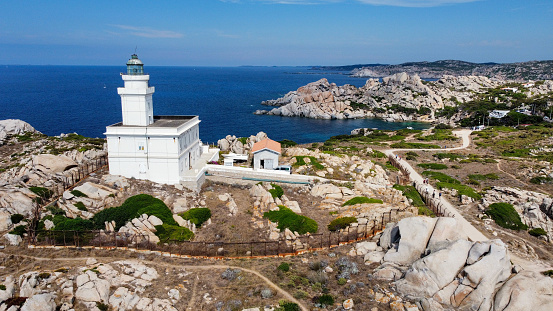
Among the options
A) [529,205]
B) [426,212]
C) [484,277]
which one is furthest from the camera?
[529,205]

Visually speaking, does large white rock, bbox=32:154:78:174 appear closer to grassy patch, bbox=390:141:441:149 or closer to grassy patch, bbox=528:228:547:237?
grassy patch, bbox=528:228:547:237

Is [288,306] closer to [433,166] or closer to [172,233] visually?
[172,233]

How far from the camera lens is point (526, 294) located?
12.5 meters

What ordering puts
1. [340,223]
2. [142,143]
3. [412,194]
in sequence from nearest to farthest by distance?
[340,223] → [142,143] → [412,194]

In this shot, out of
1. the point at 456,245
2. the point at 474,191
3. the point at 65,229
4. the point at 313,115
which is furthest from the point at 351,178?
the point at 313,115

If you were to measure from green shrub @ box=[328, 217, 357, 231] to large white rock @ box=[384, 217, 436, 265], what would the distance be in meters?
4.98

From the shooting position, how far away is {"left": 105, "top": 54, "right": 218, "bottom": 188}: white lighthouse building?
27.7 meters

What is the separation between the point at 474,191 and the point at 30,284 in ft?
104

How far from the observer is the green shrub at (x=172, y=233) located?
64.8ft

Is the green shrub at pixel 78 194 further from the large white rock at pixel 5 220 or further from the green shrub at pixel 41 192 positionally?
the large white rock at pixel 5 220

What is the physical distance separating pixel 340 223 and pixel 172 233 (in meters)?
9.87

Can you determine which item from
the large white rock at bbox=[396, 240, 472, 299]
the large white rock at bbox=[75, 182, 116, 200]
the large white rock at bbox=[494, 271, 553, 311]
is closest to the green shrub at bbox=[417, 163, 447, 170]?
the large white rock at bbox=[396, 240, 472, 299]

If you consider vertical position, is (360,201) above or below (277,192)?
below

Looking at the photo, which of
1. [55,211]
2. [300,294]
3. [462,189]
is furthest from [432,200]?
[55,211]
